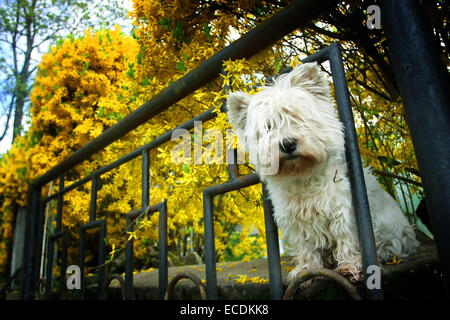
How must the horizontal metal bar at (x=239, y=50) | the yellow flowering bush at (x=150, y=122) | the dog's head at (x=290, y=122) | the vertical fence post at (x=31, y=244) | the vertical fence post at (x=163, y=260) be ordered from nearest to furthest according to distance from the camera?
the horizontal metal bar at (x=239, y=50) < the dog's head at (x=290, y=122) < the vertical fence post at (x=163, y=260) < the yellow flowering bush at (x=150, y=122) < the vertical fence post at (x=31, y=244)

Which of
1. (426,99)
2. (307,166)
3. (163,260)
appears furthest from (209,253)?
(426,99)

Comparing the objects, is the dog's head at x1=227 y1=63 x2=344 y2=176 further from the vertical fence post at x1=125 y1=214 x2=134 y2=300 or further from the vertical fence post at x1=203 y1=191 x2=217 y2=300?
the vertical fence post at x1=125 y1=214 x2=134 y2=300

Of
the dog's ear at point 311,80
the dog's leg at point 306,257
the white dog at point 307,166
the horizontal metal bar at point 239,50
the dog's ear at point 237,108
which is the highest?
the horizontal metal bar at point 239,50

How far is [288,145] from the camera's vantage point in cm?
135

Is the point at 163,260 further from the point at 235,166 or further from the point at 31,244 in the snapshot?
the point at 31,244

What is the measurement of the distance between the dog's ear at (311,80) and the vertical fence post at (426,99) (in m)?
0.43

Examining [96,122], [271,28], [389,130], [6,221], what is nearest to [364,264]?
[271,28]

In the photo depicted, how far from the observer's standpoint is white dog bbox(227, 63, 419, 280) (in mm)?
1339

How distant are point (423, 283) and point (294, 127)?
0.71m

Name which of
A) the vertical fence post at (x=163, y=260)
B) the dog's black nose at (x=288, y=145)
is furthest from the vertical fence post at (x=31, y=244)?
the dog's black nose at (x=288, y=145)

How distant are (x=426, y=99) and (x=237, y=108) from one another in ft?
2.57

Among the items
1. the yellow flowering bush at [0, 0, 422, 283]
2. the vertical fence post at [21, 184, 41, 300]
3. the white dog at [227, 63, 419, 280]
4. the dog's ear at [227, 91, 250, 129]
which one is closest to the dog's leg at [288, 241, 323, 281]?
the white dog at [227, 63, 419, 280]

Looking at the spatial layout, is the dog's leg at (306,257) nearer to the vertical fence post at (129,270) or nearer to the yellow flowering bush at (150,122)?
the yellow flowering bush at (150,122)

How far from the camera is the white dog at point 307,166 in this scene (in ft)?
4.39
